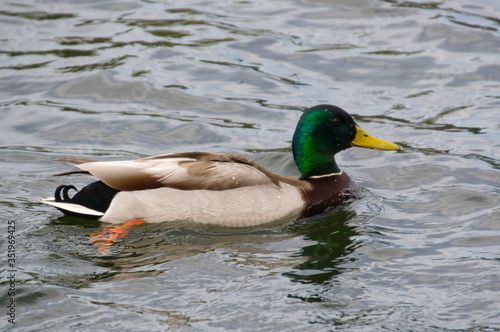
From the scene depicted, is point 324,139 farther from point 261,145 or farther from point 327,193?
point 261,145

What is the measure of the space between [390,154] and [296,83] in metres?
2.41

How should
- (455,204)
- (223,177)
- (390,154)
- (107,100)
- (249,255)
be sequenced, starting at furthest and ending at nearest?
1. (107,100)
2. (390,154)
3. (455,204)
4. (223,177)
5. (249,255)

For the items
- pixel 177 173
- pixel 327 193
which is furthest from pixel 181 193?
pixel 327 193

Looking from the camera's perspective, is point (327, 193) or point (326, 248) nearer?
point (326, 248)

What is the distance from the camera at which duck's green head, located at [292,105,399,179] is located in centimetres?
779

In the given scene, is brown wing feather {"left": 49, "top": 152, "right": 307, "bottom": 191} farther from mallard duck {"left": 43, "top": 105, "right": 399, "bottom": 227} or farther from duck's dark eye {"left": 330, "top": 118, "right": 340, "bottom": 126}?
duck's dark eye {"left": 330, "top": 118, "right": 340, "bottom": 126}

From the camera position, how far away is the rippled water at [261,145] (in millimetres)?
5621

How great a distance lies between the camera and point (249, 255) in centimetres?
650

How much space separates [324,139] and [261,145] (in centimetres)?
176

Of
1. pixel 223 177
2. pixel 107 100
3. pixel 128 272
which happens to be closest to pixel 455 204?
pixel 223 177

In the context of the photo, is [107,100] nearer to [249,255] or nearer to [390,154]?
[390,154]

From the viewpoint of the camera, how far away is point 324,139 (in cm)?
785

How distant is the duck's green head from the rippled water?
58cm

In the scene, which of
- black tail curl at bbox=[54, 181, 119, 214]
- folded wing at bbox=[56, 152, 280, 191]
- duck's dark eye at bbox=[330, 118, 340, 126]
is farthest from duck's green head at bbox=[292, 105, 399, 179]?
black tail curl at bbox=[54, 181, 119, 214]
